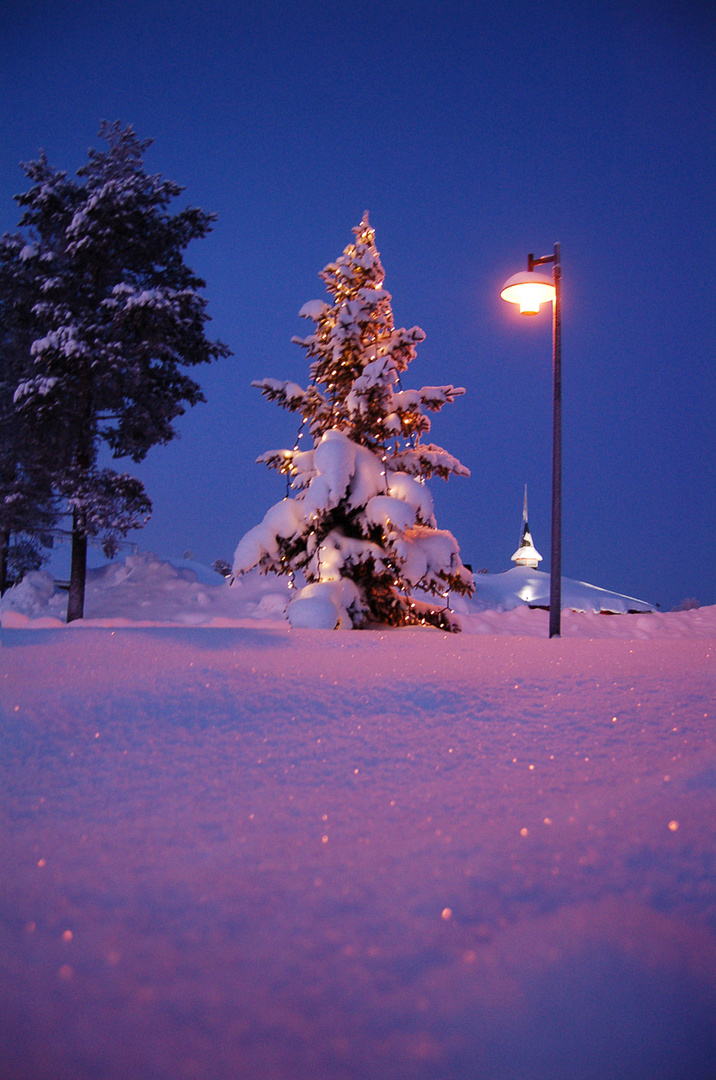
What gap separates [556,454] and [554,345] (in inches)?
49.5

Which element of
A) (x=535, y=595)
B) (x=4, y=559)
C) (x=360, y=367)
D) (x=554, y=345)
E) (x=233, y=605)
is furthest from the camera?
(x=535, y=595)

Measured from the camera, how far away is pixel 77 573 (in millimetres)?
14445

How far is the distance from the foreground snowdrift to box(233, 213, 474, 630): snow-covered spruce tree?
8.13 ft

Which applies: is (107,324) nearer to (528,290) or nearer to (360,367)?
(360,367)

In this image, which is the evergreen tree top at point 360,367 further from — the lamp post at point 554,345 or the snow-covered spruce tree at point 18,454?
the snow-covered spruce tree at point 18,454

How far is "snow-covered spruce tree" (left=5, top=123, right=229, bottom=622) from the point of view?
14133 mm

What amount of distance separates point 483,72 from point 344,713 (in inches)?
3718

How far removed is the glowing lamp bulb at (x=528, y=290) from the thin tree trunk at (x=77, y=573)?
1062 cm

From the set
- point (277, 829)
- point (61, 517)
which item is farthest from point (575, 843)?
point (61, 517)

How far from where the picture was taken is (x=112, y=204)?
1466 cm

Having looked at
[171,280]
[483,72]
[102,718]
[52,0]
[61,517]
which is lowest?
[102,718]

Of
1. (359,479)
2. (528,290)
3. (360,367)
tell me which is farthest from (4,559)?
(528,290)

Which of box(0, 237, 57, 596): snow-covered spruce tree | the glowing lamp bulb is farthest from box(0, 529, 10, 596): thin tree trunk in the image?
the glowing lamp bulb

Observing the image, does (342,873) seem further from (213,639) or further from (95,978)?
(213,639)
